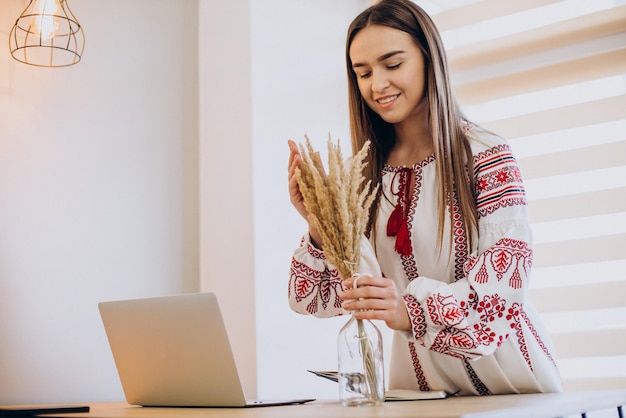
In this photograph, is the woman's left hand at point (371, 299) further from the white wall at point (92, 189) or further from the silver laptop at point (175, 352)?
the white wall at point (92, 189)

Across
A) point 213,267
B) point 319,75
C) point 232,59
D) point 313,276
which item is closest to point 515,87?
point 319,75

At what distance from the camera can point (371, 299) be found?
112cm

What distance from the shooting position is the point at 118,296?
2.22 metres

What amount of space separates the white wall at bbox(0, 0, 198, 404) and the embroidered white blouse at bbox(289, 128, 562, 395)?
0.90 metres

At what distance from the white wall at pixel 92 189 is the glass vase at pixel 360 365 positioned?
1.19 m

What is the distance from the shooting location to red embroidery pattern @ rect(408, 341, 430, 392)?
146 centimetres

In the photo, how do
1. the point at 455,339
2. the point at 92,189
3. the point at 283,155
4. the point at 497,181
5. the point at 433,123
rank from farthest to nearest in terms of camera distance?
the point at 283,155 < the point at 92,189 < the point at 433,123 < the point at 497,181 < the point at 455,339

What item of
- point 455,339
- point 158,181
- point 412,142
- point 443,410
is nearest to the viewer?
point 443,410

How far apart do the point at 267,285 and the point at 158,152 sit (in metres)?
0.56

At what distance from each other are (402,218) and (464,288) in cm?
29

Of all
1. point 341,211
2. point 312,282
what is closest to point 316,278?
point 312,282

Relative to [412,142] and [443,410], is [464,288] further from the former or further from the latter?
[412,142]

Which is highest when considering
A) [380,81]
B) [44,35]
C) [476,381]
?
[44,35]

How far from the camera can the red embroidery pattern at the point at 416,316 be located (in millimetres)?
1177
